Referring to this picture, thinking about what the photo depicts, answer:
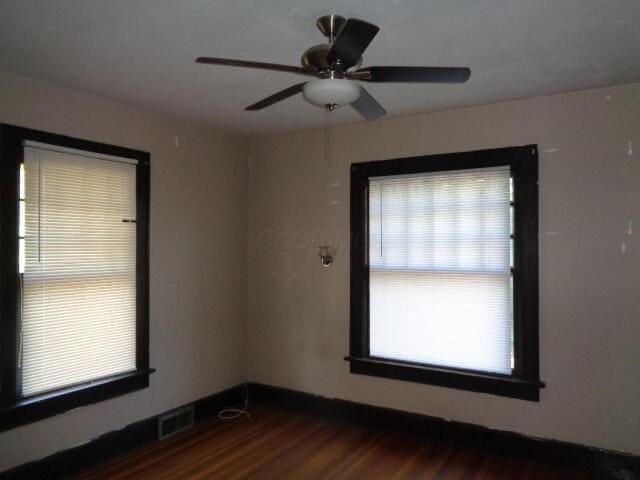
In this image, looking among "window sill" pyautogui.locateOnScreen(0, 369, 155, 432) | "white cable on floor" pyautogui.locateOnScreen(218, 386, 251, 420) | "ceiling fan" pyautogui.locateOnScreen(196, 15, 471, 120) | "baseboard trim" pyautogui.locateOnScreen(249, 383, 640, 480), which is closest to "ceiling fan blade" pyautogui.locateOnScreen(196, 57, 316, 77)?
"ceiling fan" pyautogui.locateOnScreen(196, 15, 471, 120)

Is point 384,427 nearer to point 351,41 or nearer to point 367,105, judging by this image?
point 367,105

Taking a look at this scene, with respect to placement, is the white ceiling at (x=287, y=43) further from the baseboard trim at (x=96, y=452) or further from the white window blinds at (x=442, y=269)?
the baseboard trim at (x=96, y=452)

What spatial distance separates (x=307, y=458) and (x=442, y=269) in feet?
5.62

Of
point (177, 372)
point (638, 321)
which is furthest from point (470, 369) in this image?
point (177, 372)

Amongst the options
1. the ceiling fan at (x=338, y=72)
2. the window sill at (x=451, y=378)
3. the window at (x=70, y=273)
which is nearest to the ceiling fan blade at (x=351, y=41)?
the ceiling fan at (x=338, y=72)

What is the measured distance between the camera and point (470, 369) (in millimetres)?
3459

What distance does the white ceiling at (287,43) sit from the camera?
202cm

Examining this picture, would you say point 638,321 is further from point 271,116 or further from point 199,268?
point 199,268

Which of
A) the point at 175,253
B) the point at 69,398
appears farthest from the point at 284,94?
the point at 69,398

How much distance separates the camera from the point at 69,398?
3.02 metres

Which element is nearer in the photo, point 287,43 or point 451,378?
point 287,43

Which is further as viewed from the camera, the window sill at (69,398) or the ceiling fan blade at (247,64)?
the window sill at (69,398)

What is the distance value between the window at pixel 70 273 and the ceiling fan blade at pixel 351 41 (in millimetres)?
2093

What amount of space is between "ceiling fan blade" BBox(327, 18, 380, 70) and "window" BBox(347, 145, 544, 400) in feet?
6.18
